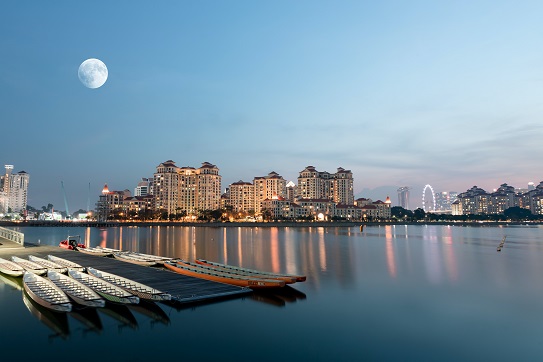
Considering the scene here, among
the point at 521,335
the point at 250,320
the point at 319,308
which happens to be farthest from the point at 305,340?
the point at 521,335

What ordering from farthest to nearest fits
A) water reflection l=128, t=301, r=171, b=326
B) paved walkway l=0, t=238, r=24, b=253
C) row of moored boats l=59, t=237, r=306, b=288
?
paved walkway l=0, t=238, r=24, b=253, row of moored boats l=59, t=237, r=306, b=288, water reflection l=128, t=301, r=171, b=326

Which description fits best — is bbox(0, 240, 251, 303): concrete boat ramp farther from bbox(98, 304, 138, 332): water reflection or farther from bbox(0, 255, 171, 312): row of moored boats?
bbox(98, 304, 138, 332): water reflection

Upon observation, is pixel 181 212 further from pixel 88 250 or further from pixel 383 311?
pixel 383 311

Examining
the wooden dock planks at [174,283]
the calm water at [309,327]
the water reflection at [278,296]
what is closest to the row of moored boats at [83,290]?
the calm water at [309,327]

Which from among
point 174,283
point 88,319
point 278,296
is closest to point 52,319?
point 88,319

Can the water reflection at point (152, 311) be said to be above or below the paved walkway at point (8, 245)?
below

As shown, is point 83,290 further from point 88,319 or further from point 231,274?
point 231,274

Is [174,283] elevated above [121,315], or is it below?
above

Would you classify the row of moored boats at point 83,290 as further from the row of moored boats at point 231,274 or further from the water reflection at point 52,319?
the row of moored boats at point 231,274

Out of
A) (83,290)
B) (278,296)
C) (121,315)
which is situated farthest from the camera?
(278,296)

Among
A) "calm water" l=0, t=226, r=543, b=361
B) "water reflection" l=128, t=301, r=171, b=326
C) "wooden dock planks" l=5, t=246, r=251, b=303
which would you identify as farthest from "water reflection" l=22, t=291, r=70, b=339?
"wooden dock planks" l=5, t=246, r=251, b=303

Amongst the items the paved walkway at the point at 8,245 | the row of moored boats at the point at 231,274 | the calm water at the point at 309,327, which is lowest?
the calm water at the point at 309,327

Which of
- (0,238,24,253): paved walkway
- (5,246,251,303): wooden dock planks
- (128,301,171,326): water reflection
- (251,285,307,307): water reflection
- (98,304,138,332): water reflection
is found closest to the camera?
(98,304,138,332): water reflection

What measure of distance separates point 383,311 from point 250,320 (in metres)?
8.94
